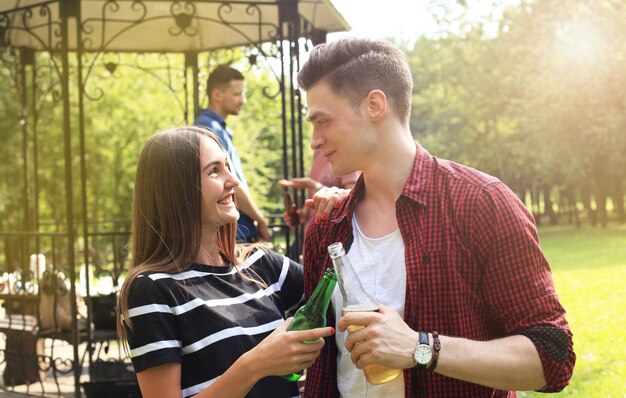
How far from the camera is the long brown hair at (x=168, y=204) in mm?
2652

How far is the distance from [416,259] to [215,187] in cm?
82

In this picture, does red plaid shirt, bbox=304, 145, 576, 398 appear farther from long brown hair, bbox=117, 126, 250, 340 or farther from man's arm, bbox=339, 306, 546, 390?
long brown hair, bbox=117, 126, 250, 340

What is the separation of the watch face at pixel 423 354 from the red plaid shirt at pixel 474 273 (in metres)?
0.15

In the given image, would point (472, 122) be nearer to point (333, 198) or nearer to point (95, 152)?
point (95, 152)

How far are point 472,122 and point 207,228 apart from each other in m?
41.1

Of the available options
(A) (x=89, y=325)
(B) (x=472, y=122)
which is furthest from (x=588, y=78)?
(A) (x=89, y=325)

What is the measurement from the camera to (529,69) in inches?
1229

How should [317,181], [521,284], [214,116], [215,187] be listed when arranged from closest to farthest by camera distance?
1. [521,284]
2. [215,187]
3. [317,181]
4. [214,116]

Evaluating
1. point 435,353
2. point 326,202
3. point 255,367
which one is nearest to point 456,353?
point 435,353

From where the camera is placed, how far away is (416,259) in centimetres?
220

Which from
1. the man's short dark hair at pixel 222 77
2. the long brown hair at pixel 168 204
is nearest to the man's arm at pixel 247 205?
the man's short dark hair at pixel 222 77

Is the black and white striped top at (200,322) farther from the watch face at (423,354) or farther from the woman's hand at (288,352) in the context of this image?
the watch face at (423,354)

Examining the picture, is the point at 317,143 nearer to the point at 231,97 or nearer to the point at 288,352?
the point at 288,352

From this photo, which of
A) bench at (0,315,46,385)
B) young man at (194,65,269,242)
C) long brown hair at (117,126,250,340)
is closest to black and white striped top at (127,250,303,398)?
long brown hair at (117,126,250,340)
